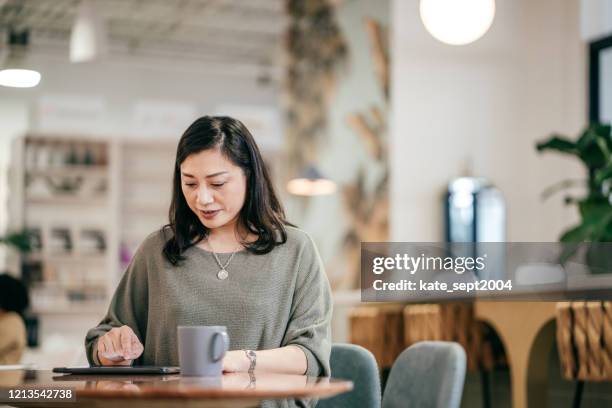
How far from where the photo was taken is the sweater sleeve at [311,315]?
6.19 ft

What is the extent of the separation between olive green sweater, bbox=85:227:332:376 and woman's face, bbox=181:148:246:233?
3.6 inches

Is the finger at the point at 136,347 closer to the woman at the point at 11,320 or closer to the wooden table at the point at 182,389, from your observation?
the wooden table at the point at 182,389

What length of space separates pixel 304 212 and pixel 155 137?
2606 mm

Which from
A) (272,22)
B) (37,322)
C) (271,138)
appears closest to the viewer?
(37,322)

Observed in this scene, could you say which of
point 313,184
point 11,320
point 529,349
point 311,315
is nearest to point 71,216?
point 313,184

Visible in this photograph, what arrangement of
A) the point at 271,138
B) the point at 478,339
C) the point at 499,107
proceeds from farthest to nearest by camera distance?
the point at 271,138
the point at 499,107
the point at 478,339

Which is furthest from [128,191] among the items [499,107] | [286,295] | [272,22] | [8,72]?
[286,295]

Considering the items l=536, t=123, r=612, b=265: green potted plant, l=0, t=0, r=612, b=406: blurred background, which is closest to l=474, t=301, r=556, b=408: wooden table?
l=0, t=0, r=612, b=406: blurred background

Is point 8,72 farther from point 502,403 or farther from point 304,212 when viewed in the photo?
point 304,212

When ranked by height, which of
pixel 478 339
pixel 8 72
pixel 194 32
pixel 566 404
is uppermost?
pixel 194 32

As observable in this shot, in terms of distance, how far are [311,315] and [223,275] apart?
20 centimetres

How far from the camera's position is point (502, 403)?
190 inches

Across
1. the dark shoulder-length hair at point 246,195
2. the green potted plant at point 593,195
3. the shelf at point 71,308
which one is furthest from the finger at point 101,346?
the shelf at point 71,308

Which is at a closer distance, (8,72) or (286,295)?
(286,295)
